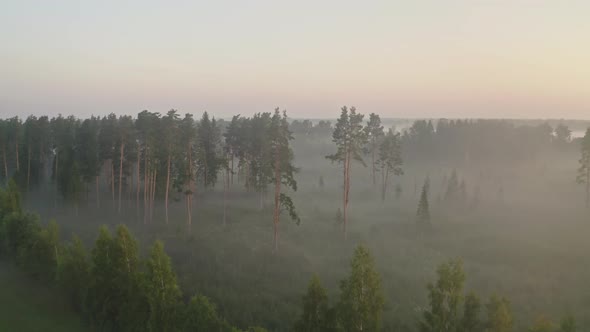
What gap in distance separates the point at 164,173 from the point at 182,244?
12.4 meters

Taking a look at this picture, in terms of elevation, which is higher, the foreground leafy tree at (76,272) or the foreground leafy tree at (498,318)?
the foreground leafy tree at (498,318)

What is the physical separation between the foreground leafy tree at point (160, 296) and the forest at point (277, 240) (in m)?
0.06

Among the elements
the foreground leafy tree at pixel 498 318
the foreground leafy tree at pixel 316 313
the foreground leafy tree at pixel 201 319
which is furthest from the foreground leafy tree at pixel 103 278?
the foreground leafy tree at pixel 498 318

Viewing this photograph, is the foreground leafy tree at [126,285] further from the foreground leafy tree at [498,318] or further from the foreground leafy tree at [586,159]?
the foreground leafy tree at [586,159]

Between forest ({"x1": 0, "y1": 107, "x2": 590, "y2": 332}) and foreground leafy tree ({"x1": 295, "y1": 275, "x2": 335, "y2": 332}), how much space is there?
6 centimetres

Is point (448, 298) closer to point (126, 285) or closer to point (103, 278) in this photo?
point (126, 285)

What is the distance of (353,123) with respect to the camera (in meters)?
40.8

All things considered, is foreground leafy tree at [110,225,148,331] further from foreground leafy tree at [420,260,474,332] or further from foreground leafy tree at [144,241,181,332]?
foreground leafy tree at [420,260,474,332]

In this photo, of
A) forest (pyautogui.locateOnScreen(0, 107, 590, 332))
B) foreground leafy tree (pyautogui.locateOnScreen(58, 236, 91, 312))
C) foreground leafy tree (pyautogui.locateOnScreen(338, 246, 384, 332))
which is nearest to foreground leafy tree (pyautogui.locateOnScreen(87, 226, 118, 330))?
forest (pyautogui.locateOnScreen(0, 107, 590, 332))

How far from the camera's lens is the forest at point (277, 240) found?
61.6 feet

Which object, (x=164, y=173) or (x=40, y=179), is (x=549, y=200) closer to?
(x=164, y=173)

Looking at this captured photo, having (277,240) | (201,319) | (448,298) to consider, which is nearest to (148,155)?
(277,240)

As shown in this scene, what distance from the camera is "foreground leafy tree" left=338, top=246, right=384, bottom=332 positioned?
15859mm

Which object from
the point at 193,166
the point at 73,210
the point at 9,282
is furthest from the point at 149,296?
the point at 73,210
